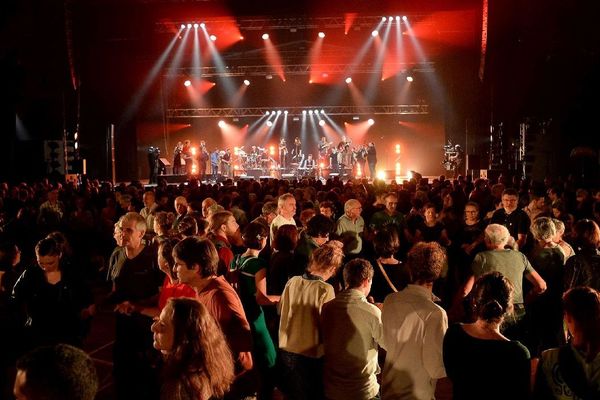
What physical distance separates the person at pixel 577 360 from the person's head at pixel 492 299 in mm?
263

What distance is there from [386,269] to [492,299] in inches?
63.0

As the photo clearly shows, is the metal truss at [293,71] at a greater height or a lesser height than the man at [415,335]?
greater

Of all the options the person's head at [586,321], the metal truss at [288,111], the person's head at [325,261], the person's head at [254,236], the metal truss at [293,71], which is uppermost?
the metal truss at [293,71]

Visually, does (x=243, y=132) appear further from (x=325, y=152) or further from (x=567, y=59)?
(x=567, y=59)

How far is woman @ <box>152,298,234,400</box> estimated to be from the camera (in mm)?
2365

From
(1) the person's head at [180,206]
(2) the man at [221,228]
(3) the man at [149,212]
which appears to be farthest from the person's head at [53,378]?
(1) the person's head at [180,206]

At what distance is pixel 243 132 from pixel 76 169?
42.0 ft

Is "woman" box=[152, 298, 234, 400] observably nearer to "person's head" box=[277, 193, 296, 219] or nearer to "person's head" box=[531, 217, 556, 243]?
"person's head" box=[531, 217, 556, 243]

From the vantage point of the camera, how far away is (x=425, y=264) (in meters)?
3.33

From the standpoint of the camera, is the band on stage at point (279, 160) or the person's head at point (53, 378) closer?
the person's head at point (53, 378)

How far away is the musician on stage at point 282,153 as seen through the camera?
26.9m

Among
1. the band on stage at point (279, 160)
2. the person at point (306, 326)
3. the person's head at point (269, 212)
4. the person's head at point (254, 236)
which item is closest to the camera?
the person at point (306, 326)

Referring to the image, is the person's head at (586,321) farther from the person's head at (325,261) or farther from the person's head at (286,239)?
the person's head at (286,239)


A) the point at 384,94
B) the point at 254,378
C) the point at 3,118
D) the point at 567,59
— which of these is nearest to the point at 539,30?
the point at 567,59
